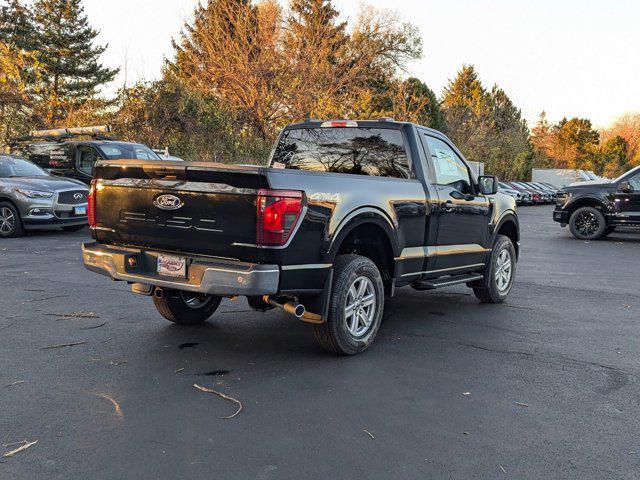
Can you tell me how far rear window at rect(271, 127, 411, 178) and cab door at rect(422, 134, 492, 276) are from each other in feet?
1.17

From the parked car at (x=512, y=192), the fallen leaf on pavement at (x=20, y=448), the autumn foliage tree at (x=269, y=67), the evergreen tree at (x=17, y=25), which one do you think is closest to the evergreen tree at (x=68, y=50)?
the evergreen tree at (x=17, y=25)

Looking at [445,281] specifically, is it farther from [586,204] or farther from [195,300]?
[586,204]

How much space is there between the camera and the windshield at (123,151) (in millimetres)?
15039

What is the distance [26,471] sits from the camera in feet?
9.95

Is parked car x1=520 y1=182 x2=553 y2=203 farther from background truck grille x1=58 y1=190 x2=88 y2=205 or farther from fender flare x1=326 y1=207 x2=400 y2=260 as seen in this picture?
fender flare x1=326 y1=207 x2=400 y2=260

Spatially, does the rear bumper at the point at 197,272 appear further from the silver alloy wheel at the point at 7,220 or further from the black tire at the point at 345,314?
the silver alloy wheel at the point at 7,220

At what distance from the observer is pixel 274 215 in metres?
4.29

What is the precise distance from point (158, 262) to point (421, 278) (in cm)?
253

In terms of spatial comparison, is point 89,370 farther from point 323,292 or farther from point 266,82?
point 266,82

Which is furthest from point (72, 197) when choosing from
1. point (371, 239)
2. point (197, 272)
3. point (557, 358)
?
point (557, 358)

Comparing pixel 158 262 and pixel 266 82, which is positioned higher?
pixel 266 82

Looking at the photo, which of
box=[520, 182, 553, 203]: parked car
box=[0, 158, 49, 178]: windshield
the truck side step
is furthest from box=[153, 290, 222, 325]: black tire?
box=[520, 182, 553, 203]: parked car

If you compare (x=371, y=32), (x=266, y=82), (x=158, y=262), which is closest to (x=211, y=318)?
(x=158, y=262)

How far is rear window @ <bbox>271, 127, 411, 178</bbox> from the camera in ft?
19.5
